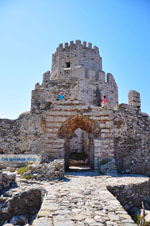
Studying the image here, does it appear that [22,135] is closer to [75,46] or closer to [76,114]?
[76,114]

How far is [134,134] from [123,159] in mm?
1529

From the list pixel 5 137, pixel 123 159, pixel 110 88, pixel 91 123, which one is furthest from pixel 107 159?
pixel 110 88

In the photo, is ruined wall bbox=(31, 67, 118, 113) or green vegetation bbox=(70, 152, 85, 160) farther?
ruined wall bbox=(31, 67, 118, 113)

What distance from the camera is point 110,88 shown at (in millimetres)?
21906

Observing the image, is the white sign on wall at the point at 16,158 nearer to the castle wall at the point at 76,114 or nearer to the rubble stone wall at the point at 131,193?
the castle wall at the point at 76,114

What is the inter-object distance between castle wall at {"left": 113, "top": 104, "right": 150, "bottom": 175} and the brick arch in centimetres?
104

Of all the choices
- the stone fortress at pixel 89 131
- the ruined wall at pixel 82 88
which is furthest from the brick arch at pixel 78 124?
the ruined wall at pixel 82 88

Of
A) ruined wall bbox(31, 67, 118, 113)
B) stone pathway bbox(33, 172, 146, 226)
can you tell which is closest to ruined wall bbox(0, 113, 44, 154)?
ruined wall bbox(31, 67, 118, 113)

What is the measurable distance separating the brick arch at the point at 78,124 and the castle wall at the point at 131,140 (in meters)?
1.04

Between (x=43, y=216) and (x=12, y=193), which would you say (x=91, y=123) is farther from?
(x=43, y=216)

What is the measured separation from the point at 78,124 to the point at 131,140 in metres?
3.01

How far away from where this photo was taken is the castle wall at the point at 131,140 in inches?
373

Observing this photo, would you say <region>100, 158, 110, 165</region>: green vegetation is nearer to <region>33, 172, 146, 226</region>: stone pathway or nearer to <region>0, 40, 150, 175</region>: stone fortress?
<region>0, 40, 150, 175</region>: stone fortress

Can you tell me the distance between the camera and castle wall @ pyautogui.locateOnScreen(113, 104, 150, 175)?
9477 mm
